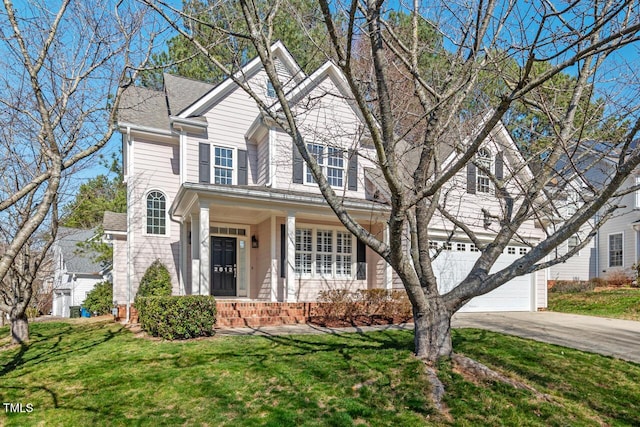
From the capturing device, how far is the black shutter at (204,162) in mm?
12758

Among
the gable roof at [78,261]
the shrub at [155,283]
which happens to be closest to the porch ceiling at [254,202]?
the shrub at [155,283]

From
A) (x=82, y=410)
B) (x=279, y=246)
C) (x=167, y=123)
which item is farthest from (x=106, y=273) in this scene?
(x=82, y=410)

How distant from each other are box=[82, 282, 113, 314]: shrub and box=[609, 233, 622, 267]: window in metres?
24.7

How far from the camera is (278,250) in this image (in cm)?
1233

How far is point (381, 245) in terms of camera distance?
18.0ft

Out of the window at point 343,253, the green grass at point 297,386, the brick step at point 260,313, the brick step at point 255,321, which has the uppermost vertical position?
the window at point 343,253

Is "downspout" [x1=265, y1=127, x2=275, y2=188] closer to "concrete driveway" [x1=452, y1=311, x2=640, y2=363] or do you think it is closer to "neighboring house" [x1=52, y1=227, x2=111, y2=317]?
"concrete driveway" [x1=452, y1=311, x2=640, y2=363]

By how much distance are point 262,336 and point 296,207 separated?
13.4ft

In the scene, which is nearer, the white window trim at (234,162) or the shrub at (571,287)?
the white window trim at (234,162)

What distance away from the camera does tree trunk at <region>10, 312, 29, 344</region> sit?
8.78 metres

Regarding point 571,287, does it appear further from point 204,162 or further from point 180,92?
point 180,92

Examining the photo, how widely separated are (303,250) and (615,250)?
60.5ft

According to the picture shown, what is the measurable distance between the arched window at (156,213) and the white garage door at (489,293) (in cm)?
906

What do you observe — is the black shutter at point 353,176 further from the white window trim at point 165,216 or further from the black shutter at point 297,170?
the white window trim at point 165,216
